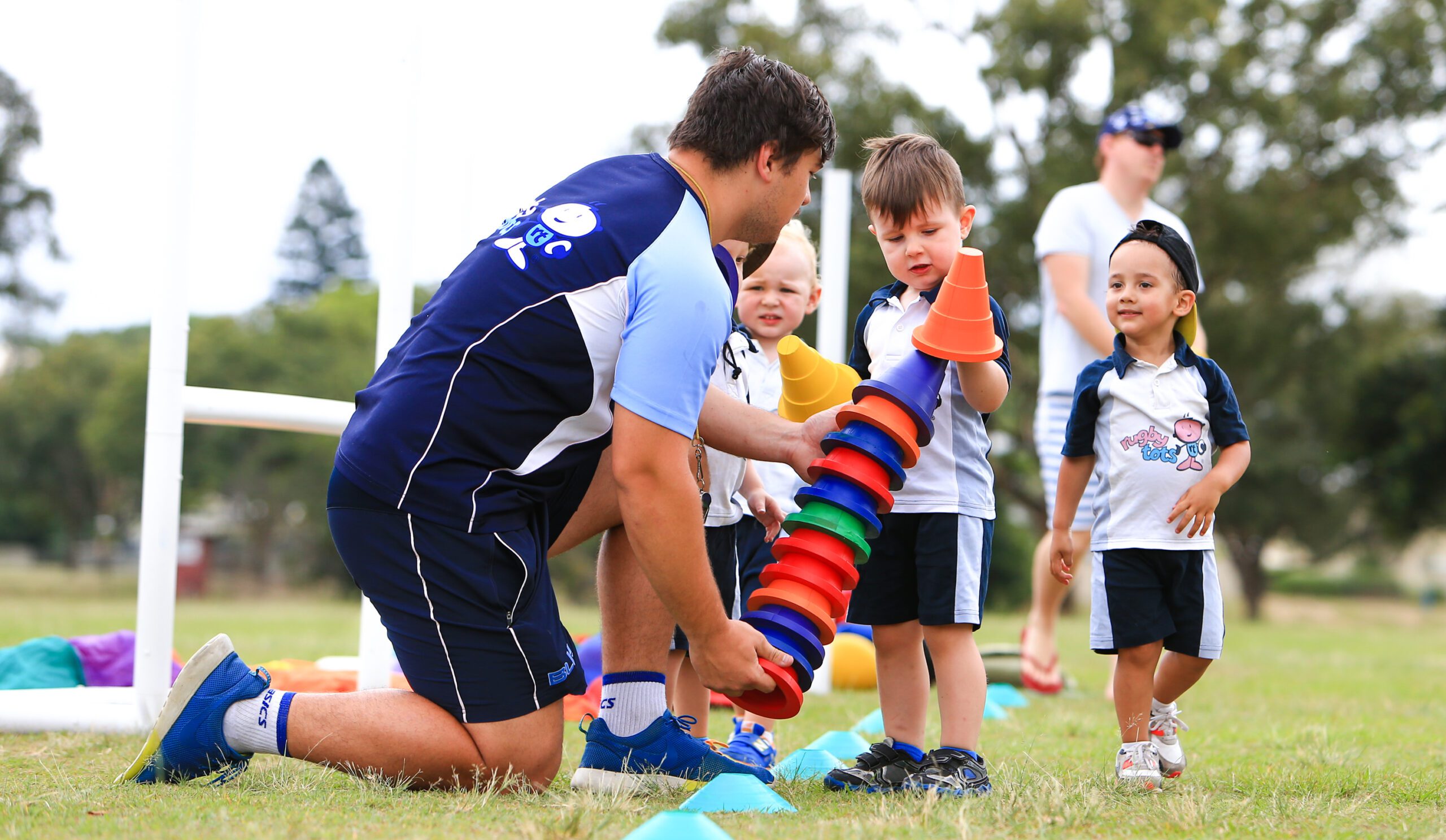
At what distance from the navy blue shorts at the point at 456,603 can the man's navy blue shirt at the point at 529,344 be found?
0.06 m

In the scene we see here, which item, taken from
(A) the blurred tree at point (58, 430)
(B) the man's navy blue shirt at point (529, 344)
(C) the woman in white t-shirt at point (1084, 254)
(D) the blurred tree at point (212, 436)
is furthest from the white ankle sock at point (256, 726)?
(A) the blurred tree at point (58, 430)

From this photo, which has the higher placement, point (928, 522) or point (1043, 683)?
point (928, 522)

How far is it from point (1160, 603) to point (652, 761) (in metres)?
1.47

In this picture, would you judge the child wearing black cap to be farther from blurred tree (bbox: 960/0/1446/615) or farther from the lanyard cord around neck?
blurred tree (bbox: 960/0/1446/615)

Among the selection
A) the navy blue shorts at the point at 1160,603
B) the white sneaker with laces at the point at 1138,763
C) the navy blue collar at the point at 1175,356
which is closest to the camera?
the white sneaker with laces at the point at 1138,763

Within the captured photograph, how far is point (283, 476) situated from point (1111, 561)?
119 feet

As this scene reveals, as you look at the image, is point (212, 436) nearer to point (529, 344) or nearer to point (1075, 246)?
point (1075, 246)

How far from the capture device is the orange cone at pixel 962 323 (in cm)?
280

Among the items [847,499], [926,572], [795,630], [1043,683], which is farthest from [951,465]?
[1043,683]

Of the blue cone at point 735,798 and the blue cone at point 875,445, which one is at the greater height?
the blue cone at point 875,445

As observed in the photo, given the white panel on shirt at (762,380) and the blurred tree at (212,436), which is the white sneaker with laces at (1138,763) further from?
the blurred tree at (212,436)

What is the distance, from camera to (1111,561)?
325 centimetres

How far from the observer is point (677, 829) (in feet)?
6.66

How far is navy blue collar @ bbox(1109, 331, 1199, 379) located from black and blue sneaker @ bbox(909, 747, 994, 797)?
1.19 meters
